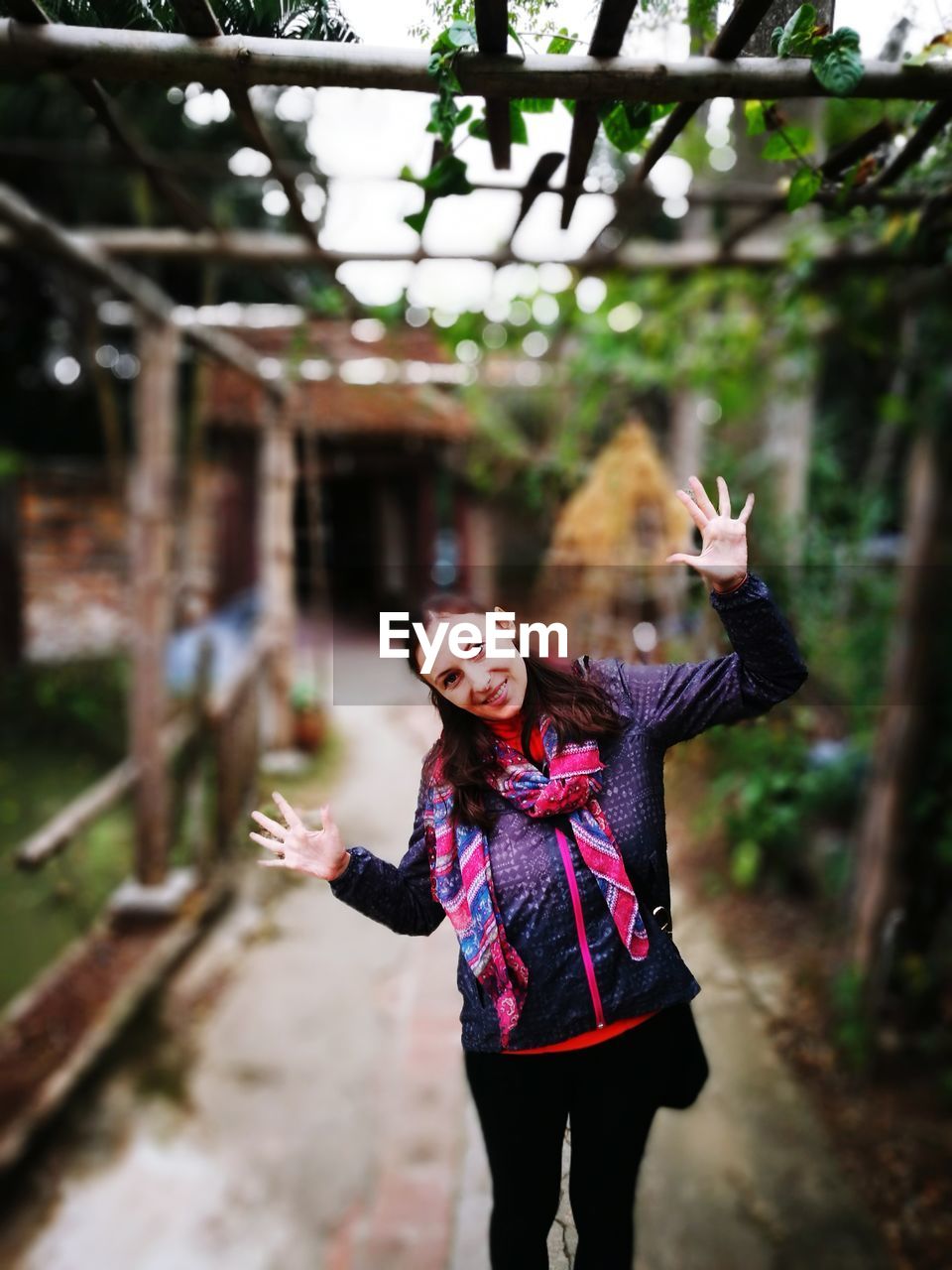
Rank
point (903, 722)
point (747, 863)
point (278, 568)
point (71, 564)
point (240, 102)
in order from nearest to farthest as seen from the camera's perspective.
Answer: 1. point (240, 102)
2. point (903, 722)
3. point (747, 863)
4. point (278, 568)
5. point (71, 564)

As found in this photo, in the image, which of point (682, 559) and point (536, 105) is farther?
point (536, 105)

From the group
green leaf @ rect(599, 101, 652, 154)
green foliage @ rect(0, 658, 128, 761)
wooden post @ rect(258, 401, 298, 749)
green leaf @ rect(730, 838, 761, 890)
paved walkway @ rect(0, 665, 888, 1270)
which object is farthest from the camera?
green foliage @ rect(0, 658, 128, 761)

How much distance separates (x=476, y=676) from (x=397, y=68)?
2.91ft

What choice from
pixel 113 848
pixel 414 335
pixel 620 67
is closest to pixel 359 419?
pixel 414 335

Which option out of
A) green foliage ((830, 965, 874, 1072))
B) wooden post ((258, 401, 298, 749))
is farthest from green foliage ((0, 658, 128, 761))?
green foliage ((830, 965, 874, 1072))

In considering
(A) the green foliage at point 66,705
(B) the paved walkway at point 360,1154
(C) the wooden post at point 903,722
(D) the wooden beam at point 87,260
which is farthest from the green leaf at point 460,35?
(A) the green foliage at point 66,705

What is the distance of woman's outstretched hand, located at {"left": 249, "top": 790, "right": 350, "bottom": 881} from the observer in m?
1.19

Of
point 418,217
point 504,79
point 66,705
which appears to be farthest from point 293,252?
point 66,705

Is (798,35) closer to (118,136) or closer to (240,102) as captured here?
(240,102)

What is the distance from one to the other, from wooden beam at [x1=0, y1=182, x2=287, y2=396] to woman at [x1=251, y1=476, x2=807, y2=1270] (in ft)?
7.22

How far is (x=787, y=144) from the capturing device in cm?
142

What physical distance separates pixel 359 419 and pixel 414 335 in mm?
1162

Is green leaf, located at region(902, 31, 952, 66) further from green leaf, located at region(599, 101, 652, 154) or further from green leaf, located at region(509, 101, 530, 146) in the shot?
green leaf, located at region(509, 101, 530, 146)

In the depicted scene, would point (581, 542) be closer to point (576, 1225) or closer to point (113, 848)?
point (576, 1225)
